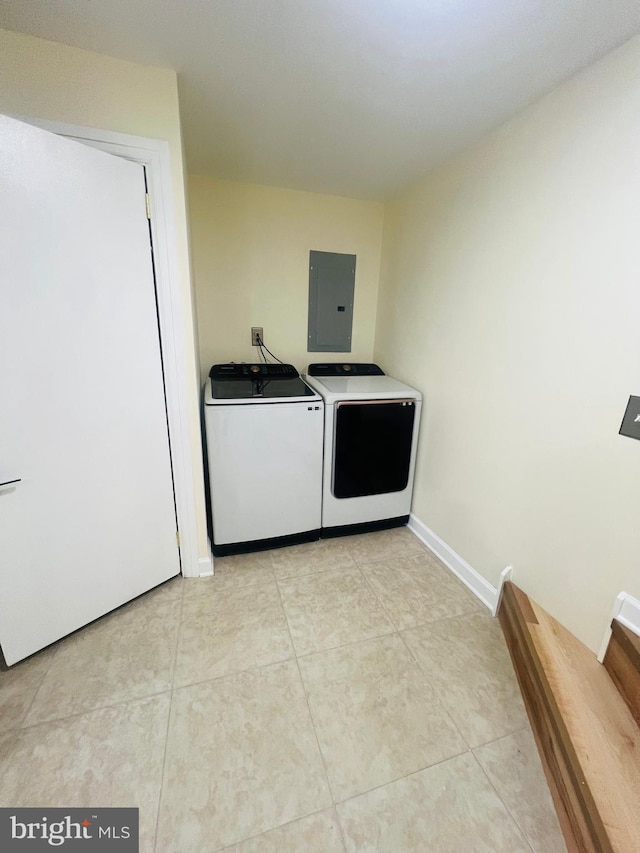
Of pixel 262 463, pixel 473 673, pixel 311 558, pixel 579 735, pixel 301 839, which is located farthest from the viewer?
pixel 311 558

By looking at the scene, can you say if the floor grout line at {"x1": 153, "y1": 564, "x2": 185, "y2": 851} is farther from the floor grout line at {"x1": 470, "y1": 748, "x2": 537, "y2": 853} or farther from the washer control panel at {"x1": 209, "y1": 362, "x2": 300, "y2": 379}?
the washer control panel at {"x1": 209, "y1": 362, "x2": 300, "y2": 379}

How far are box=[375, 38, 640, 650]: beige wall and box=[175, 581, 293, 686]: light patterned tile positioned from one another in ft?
3.55

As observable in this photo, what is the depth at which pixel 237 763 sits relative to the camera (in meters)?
1.09

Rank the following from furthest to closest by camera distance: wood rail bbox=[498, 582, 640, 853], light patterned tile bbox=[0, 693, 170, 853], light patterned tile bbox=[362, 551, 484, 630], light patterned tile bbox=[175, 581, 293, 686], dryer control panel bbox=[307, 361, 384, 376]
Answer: dryer control panel bbox=[307, 361, 384, 376] → light patterned tile bbox=[362, 551, 484, 630] → light patterned tile bbox=[175, 581, 293, 686] → light patterned tile bbox=[0, 693, 170, 853] → wood rail bbox=[498, 582, 640, 853]

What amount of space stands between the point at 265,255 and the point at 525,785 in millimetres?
2859

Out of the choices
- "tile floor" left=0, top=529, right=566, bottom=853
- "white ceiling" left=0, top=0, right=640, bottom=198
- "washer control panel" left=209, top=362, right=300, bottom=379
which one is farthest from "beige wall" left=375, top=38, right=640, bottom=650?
"washer control panel" left=209, top=362, right=300, bottom=379

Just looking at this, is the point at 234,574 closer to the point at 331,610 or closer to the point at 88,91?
the point at 331,610

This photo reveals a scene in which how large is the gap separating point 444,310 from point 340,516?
1399 mm

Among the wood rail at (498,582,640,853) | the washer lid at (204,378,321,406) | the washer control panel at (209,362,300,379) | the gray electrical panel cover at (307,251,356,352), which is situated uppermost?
the gray electrical panel cover at (307,251,356,352)

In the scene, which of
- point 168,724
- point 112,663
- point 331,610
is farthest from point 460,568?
point 112,663

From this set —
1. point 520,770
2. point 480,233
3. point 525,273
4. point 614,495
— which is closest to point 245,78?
point 480,233

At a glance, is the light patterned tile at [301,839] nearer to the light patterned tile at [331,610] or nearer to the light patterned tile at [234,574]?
the light patterned tile at [331,610]

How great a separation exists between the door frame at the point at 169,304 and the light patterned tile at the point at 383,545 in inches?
35.2

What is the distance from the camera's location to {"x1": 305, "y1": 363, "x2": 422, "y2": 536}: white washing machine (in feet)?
6.64
